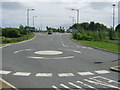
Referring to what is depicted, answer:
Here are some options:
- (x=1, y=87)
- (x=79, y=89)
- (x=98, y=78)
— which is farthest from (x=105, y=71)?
(x=1, y=87)

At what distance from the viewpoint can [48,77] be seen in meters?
13.8

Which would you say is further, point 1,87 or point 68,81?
point 68,81

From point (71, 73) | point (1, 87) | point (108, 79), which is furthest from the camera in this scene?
point (71, 73)

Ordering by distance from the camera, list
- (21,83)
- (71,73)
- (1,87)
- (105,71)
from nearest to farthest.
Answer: (1,87)
(21,83)
(71,73)
(105,71)

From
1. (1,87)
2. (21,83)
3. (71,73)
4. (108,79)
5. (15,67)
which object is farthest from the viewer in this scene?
(15,67)

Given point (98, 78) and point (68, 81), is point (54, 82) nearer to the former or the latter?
point (68, 81)

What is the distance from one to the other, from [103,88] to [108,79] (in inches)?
92.1

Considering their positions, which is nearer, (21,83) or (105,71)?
(21,83)

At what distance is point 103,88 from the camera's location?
11188mm

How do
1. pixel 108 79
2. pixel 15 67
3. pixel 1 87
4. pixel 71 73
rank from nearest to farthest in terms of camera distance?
pixel 1 87 < pixel 108 79 < pixel 71 73 < pixel 15 67

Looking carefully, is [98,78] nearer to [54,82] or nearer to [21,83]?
[54,82]

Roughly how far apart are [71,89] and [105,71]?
19.1 ft

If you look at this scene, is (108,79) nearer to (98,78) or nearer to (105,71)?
(98,78)

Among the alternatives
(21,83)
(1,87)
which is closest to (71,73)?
(21,83)
